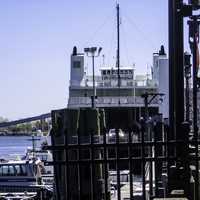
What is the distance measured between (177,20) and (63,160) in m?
3.09

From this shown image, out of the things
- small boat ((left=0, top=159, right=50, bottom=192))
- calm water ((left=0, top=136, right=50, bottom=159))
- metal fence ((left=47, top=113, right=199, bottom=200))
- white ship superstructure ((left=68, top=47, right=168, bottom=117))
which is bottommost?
calm water ((left=0, top=136, right=50, bottom=159))

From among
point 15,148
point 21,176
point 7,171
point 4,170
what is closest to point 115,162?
point 21,176

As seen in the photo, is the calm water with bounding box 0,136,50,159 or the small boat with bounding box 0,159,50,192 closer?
the small boat with bounding box 0,159,50,192

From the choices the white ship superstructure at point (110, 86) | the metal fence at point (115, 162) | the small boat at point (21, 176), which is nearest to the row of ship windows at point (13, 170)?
the small boat at point (21, 176)

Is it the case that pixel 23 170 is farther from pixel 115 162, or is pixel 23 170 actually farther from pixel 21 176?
pixel 115 162

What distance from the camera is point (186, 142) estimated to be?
27.3ft

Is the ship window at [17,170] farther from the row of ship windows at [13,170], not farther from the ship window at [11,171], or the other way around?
the ship window at [11,171]

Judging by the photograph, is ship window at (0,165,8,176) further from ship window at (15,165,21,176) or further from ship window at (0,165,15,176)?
ship window at (15,165,21,176)

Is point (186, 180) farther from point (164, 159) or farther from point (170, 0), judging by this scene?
point (170, 0)

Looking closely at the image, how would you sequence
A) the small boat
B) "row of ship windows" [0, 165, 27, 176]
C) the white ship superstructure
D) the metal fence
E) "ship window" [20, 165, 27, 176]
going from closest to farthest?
the metal fence, the small boat, "ship window" [20, 165, 27, 176], "row of ship windows" [0, 165, 27, 176], the white ship superstructure

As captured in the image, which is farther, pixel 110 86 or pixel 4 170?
pixel 110 86

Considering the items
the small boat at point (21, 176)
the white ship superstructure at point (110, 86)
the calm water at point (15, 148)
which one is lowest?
the calm water at point (15, 148)

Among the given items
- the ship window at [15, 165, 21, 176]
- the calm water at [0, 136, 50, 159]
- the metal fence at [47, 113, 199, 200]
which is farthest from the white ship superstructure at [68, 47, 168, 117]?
the metal fence at [47, 113, 199, 200]

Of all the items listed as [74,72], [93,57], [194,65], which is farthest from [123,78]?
[194,65]
